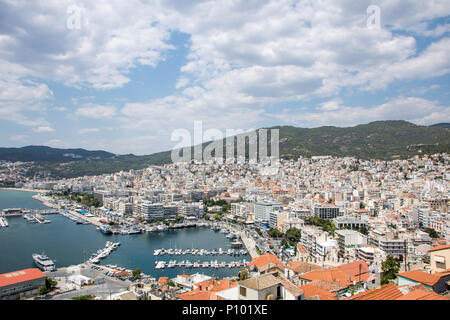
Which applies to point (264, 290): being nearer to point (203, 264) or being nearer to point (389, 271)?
point (389, 271)

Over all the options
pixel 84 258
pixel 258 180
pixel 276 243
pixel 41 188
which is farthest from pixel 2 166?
pixel 276 243

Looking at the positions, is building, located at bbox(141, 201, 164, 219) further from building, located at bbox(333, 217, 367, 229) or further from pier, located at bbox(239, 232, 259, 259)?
building, located at bbox(333, 217, 367, 229)

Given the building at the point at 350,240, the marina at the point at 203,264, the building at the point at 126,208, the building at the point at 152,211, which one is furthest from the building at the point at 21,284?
the building at the point at 126,208

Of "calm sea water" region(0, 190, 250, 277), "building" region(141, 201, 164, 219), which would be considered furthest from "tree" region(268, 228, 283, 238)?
"building" region(141, 201, 164, 219)

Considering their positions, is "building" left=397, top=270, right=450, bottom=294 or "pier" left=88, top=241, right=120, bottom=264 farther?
"pier" left=88, top=241, right=120, bottom=264

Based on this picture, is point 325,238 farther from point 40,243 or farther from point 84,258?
point 40,243

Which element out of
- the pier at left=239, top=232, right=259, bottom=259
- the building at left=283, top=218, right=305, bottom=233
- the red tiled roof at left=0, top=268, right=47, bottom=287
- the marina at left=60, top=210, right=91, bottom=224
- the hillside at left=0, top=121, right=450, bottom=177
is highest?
the hillside at left=0, top=121, right=450, bottom=177

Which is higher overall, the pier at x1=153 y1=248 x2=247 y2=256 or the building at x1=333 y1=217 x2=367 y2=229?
the building at x1=333 y1=217 x2=367 y2=229
